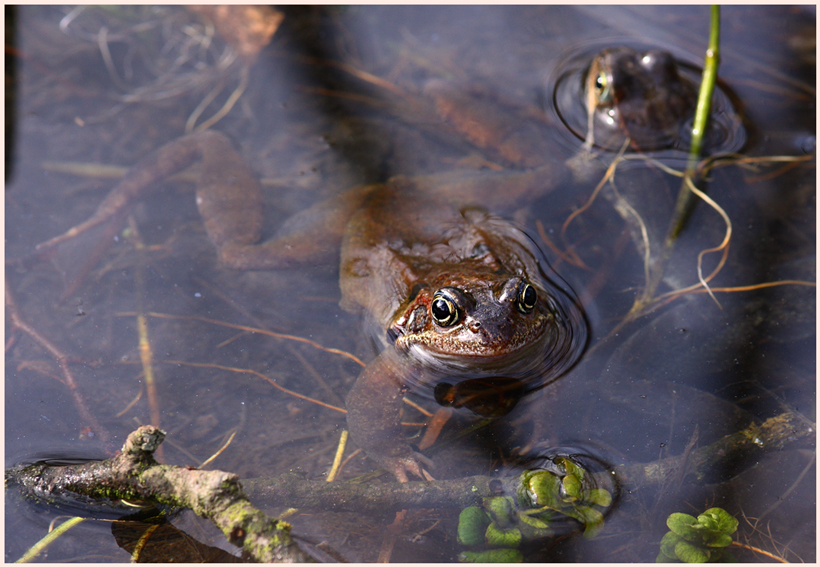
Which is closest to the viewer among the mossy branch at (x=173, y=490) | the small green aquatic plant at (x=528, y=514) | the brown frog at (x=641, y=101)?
the mossy branch at (x=173, y=490)

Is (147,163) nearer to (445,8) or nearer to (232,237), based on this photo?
(232,237)

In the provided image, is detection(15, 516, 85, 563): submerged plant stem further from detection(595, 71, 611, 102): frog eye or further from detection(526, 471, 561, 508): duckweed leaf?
detection(595, 71, 611, 102): frog eye

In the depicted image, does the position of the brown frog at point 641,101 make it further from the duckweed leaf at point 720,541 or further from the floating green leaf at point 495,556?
the floating green leaf at point 495,556

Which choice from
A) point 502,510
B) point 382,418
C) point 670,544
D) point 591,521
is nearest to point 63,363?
point 382,418

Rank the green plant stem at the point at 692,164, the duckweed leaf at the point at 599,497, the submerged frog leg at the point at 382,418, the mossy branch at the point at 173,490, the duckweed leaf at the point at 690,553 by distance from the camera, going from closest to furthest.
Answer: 1. the mossy branch at the point at 173,490
2. the duckweed leaf at the point at 690,553
3. the duckweed leaf at the point at 599,497
4. the submerged frog leg at the point at 382,418
5. the green plant stem at the point at 692,164

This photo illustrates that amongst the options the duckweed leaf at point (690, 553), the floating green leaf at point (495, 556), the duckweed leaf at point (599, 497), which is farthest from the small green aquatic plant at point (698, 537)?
the floating green leaf at point (495, 556)

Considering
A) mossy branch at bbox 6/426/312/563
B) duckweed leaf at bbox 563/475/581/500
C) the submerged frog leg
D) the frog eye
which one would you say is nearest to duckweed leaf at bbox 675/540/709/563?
duckweed leaf at bbox 563/475/581/500

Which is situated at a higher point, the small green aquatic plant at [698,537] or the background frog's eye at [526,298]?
the background frog's eye at [526,298]

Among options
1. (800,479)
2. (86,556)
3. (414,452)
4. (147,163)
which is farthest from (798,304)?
(147,163)
